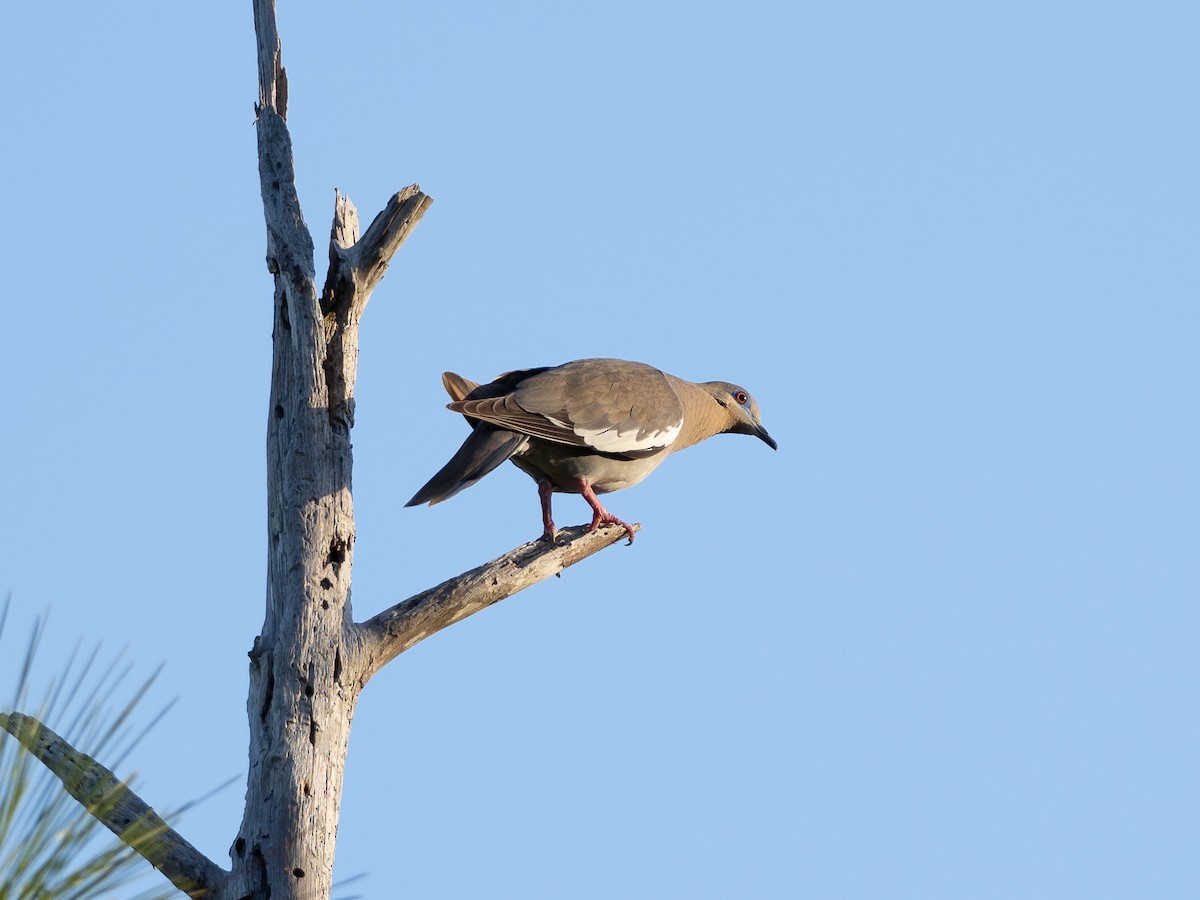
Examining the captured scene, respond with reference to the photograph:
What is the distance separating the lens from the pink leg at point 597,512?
6340 millimetres

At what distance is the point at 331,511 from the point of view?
4.61 meters

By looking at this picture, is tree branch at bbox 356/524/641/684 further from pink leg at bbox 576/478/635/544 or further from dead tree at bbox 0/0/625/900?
pink leg at bbox 576/478/635/544

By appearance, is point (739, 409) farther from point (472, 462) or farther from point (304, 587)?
point (304, 587)

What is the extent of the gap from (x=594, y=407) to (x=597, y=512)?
0.51 metres

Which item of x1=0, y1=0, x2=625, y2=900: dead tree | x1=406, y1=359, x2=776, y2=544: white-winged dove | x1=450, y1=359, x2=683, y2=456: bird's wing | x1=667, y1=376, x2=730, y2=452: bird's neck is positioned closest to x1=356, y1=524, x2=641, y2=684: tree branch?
x1=0, y1=0, x2=625, y2=900: dead tree

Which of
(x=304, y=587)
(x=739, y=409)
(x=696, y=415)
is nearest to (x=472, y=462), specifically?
(x=304, y=587)

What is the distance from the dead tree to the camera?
4105mm

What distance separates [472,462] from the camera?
5.73 metres

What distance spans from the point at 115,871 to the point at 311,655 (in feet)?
5.60

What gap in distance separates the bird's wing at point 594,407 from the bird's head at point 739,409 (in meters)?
1.02

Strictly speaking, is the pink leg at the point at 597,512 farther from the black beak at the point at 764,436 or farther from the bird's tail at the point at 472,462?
the black beak at the point at 764,436

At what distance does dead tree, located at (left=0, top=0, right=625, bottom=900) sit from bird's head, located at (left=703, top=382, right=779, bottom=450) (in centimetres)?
322

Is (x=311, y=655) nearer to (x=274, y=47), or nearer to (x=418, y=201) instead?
(x=418, y=201)

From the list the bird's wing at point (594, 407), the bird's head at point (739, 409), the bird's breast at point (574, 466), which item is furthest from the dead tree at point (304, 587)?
the bird's head at point (739, 409)
